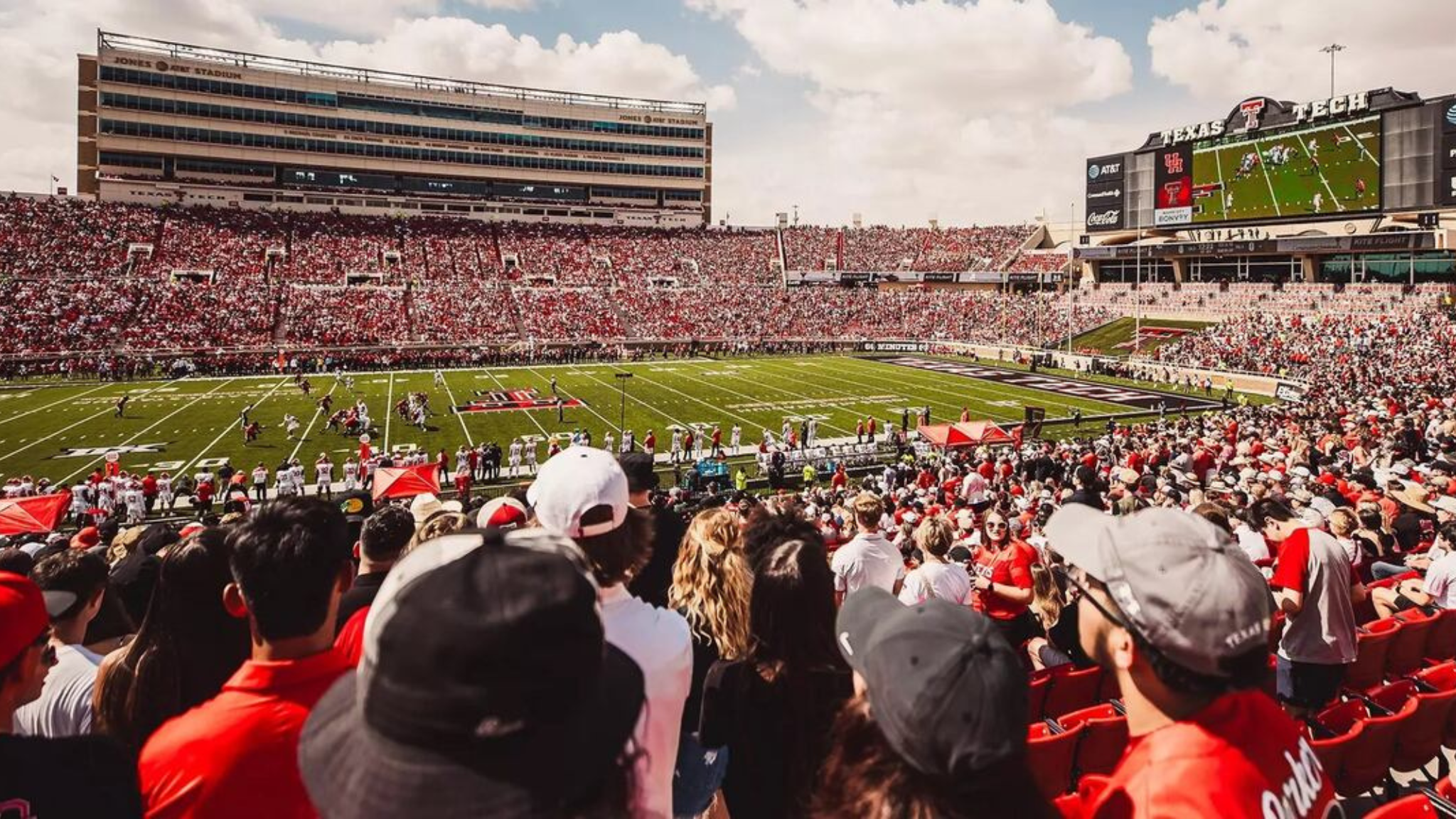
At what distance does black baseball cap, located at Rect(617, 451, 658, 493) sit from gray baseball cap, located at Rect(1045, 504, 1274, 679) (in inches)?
131

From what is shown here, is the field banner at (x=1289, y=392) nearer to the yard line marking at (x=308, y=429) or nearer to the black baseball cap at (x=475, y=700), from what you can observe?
the yard line marking at (x=308, y=429)

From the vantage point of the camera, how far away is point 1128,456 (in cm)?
1734

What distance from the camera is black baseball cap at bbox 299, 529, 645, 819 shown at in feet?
4.16

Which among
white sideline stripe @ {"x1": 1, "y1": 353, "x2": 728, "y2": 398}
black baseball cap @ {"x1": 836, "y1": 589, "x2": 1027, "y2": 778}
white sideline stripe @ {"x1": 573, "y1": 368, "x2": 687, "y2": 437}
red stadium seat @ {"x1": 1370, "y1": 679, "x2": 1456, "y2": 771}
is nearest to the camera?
black baseball cap @ {"x1": 836, "y1": 589, "x2": 1027, "y2": 778}

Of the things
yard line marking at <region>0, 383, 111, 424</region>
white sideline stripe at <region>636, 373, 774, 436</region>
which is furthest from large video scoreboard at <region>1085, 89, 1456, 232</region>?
yard line marking at <region>0, 383, 111, 424</region>

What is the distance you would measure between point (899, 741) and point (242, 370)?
164 feet

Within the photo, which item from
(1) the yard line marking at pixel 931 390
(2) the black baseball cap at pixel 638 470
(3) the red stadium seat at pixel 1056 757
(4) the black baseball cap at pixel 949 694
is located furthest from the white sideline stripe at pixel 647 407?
(4) the black baseball cap at pixel 949 694

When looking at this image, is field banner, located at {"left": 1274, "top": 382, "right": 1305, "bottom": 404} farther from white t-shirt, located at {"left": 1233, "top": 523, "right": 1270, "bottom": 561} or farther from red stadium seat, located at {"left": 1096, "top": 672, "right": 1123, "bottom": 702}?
red stadium seat, located at {"left": 1096, "top": 672, "right": 1123, "bottom": 702}

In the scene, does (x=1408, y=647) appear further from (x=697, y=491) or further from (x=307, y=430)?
(x=307, y=430)

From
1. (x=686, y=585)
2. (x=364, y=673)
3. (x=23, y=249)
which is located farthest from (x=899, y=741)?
(x=23, y=249)

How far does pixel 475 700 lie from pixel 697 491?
62.8 feet

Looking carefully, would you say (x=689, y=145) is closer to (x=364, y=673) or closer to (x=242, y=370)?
(x=242, y=370)

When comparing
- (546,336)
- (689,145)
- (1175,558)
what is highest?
(689,145)

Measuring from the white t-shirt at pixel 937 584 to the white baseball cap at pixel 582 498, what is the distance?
8.37 ft
